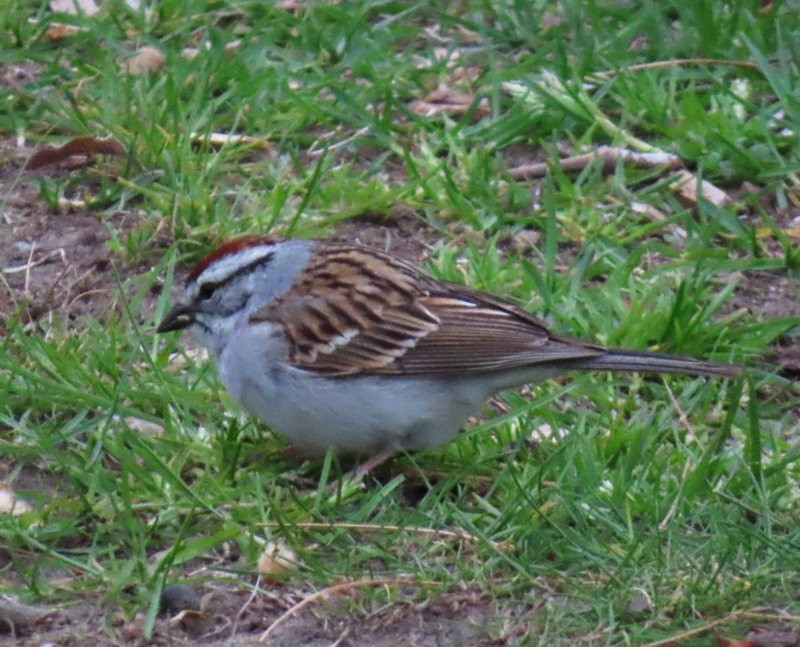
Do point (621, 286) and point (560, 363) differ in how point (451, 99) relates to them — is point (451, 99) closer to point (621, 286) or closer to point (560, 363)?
point (621, 286)

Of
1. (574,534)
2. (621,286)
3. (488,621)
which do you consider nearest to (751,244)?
(621,286)

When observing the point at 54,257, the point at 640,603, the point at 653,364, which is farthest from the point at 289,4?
the point at 640,603

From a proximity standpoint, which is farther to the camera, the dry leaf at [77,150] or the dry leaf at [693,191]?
the dry leaf at [77,150]

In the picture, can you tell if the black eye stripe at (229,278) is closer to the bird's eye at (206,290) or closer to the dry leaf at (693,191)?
the bird's eye at (206,290)

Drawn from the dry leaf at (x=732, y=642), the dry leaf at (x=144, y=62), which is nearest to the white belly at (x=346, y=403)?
the dry leaf at (x=732, y=642)

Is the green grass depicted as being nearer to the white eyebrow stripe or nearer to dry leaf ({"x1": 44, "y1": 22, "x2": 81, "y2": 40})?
dry leaf ({"x1": 44, "y1": 22, "x2": 81, "y2": 40})

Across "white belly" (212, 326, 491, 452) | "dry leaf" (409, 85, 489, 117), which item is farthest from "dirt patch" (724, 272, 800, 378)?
"dry leaf" (409, 85, 489, 117)
